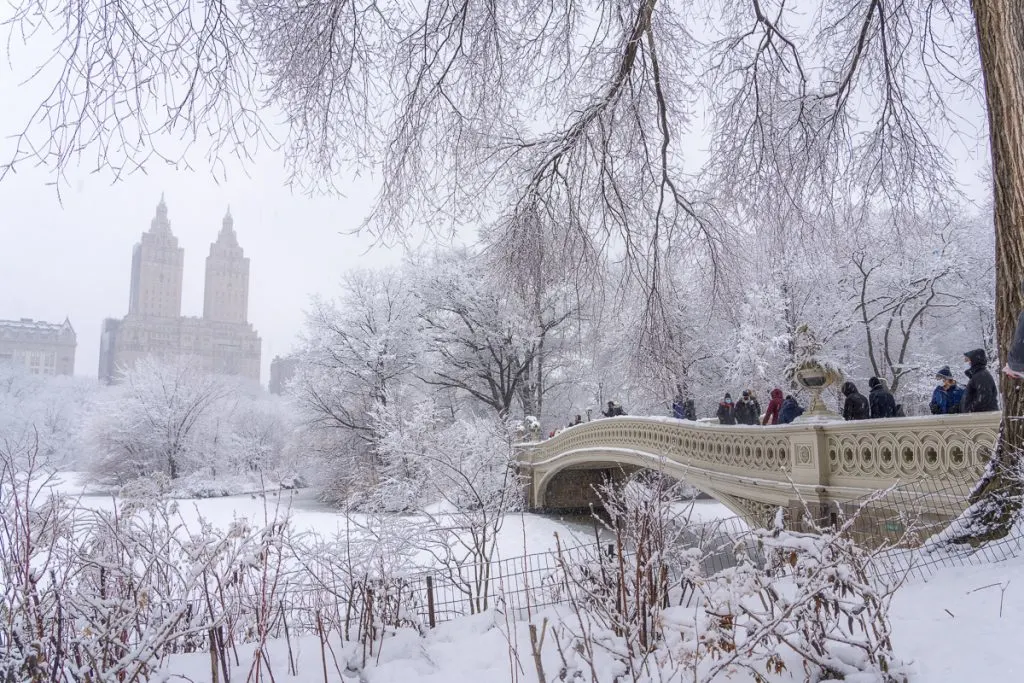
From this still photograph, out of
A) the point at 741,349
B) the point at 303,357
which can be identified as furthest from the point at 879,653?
the point at 303,357

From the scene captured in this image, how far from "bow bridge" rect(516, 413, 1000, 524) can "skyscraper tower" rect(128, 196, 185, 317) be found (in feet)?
348

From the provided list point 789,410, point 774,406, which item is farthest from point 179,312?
point 789,410

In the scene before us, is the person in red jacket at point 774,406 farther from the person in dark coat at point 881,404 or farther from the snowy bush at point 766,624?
the snowy bush at point 766,624

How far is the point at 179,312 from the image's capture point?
10888cm

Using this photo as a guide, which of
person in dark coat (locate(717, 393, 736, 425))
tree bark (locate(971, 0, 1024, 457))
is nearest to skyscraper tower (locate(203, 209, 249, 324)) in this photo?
person in dark coat (locate(717, 393, 736, 425))

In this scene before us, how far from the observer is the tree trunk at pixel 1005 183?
4207 mm

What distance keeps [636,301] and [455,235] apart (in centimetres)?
333

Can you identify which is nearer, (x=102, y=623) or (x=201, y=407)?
(x=102, y=623)

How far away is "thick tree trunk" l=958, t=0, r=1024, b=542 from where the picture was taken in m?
4.20

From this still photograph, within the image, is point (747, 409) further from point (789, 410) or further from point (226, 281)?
point (226, 281)

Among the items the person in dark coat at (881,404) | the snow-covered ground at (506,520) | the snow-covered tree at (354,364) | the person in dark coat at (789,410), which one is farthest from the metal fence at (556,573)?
the snow-covered tree at (354,364)

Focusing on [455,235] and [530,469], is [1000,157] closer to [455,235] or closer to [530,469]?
[455,235]

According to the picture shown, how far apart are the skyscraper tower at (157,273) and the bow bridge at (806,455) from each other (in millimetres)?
106132

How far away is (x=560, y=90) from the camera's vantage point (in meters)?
5.51
